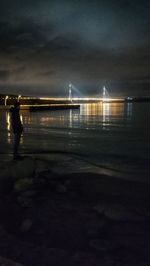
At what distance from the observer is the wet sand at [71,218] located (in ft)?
21.9

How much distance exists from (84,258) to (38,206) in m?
3.07

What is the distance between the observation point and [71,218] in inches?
332

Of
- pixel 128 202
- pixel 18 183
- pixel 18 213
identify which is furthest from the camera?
pixel 18 183

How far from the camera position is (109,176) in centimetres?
1336

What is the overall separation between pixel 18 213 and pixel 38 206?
2.37 feet

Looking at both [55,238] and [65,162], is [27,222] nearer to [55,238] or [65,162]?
[55,238]

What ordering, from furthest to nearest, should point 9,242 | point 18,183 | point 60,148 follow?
point 60,148, point 18,183, point 9,242

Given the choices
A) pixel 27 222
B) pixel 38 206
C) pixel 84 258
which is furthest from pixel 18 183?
pixel 84 258

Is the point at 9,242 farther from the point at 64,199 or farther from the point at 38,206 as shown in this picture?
the point at 64,199

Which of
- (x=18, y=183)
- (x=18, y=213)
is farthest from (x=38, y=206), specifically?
Result: (x=18, y=183)

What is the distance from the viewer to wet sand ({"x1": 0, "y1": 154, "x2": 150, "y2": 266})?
6664 millimetres

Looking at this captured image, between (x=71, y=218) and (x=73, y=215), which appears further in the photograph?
(x=73, y=215)

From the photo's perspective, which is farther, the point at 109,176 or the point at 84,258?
the point at 109,176

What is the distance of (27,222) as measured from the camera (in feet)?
26.7
